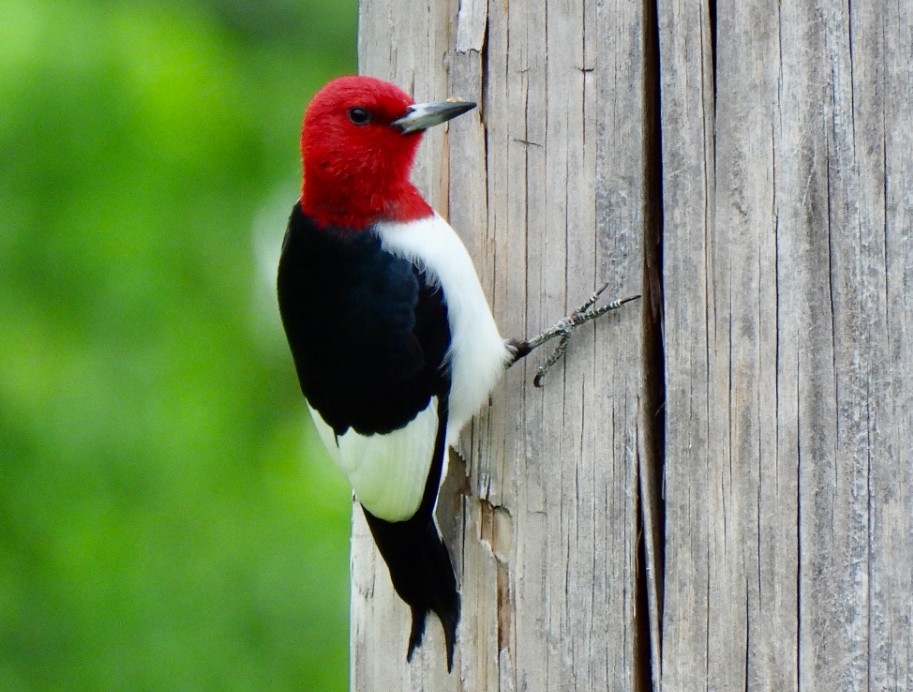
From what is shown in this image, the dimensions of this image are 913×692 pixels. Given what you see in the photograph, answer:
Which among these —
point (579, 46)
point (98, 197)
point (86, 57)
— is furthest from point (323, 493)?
point (579, 46)

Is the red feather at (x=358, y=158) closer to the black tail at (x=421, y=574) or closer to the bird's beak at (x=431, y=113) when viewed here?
the bird's beak at (x=431, y=113)

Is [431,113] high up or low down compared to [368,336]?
up

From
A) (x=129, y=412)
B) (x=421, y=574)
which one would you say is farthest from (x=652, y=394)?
(x=129, y=412)

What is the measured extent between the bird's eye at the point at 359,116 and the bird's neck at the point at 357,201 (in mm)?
158

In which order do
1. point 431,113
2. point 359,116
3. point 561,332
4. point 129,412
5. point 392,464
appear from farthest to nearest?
point 129,412, point 359,116, point 392,464, point 431,113, point 561,332

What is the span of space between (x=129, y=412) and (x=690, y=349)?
7.91 feet

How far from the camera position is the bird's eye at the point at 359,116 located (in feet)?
10.1

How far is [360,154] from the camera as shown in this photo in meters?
3.14

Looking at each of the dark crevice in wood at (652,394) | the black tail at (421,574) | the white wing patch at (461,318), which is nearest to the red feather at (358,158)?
the white wing patch at (461,318)

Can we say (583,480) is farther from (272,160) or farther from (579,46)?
(272,160)

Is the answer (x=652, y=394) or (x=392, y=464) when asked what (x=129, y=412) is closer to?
(x=392, y=464)

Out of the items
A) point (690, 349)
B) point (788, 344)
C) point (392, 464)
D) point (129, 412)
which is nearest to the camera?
point (788, 344)

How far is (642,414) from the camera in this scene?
247 centimetres

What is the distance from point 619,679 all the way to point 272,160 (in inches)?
124
